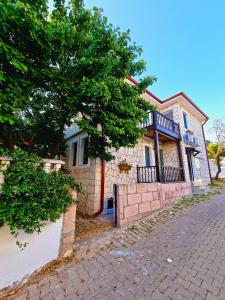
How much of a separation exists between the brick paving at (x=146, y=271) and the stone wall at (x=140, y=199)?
0.68m

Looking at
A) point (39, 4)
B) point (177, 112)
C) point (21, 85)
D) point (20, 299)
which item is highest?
point (177, 112)

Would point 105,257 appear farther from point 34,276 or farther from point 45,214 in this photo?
point 45,214

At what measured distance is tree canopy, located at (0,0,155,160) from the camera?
2.57m

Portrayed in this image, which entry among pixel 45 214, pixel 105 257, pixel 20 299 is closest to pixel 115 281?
pixel 105 257

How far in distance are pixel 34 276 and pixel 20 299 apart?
0.44 metres

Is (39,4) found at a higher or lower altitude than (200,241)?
higher

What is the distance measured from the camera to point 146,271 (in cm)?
248

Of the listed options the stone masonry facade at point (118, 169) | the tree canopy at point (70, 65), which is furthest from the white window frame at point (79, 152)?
the tree canopy at point (70, 65)

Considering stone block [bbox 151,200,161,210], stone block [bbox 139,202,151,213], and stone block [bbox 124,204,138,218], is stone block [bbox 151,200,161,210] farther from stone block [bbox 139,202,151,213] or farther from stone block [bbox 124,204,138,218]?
stone block [bbox 124,204,138,218]

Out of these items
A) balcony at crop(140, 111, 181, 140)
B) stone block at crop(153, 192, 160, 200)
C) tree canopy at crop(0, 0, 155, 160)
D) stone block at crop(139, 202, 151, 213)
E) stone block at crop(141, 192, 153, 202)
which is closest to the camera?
tree canopy at crop(0, 0, 155, 160)

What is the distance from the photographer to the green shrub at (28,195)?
2025 millimetres

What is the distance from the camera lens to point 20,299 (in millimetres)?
1939

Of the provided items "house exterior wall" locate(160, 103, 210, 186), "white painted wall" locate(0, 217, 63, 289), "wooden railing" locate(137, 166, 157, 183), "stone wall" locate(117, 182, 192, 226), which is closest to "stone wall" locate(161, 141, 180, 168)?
"house exterior wall" locate(160, 103, 210, 186)

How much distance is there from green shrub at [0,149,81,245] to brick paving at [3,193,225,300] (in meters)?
0.94
